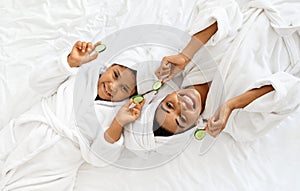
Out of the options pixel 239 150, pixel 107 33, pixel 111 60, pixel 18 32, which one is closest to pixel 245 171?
pixel 239 150

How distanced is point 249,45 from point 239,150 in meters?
0.26

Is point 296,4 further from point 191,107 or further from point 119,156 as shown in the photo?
point 119,156

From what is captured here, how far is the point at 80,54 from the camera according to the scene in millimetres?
1081

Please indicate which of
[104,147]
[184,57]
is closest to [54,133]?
[104,147]

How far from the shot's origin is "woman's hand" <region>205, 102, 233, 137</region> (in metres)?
1.00

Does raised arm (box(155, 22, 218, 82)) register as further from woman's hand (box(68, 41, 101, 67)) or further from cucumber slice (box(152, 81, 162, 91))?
woman's hand (box(68, 41, 101, 67))

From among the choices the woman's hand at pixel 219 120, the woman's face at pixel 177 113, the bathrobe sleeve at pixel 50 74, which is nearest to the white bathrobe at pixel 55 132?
the bathrobe sleeve at pixel 50 74

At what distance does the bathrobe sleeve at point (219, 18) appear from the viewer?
42.6 inches

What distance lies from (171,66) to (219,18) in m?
0.16

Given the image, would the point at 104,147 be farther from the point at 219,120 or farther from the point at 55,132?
the point at 219,120

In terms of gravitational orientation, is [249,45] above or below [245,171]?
above

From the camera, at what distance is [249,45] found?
3.65ft

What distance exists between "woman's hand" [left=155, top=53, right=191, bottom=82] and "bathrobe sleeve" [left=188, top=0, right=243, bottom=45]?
0.07 meters

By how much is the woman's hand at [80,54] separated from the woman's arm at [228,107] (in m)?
0.33
